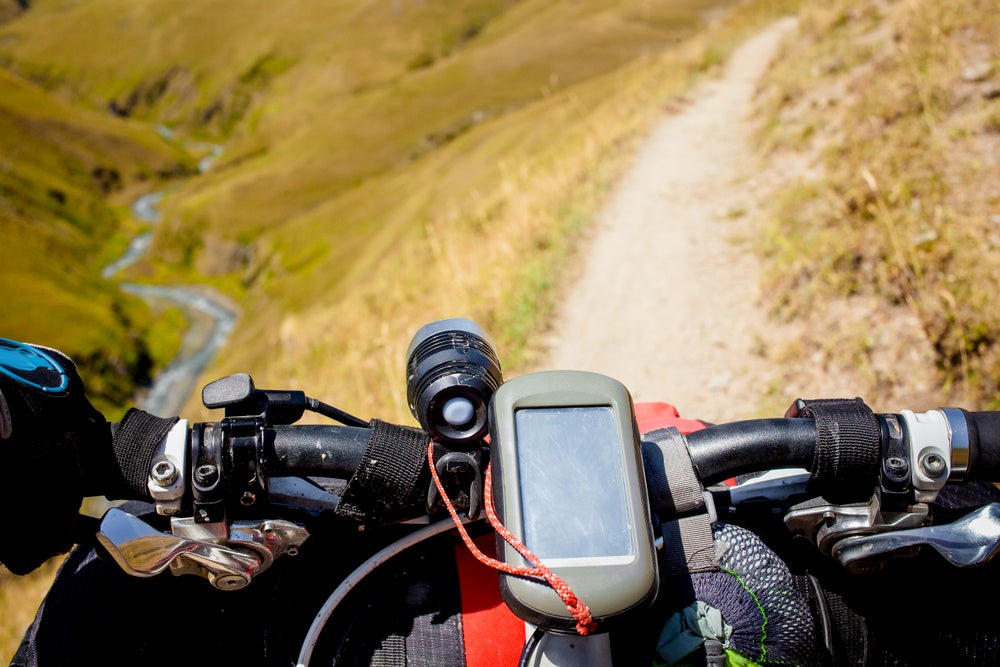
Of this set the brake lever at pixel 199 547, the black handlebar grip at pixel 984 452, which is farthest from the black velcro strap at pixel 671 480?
the brake lever at pixel 199 547

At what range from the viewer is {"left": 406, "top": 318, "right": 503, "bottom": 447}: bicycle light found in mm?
1487

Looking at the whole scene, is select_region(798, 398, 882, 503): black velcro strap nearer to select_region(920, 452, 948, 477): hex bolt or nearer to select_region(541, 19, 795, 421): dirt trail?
select_region(920, 452, 948, 477): hex bolt

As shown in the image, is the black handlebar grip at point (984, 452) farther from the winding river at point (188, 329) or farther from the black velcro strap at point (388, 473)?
the winding river at point (188, 329)

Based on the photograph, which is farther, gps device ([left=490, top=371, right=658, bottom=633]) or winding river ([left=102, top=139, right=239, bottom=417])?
winding river ([left=102, top=139, right=239, bottom=417])

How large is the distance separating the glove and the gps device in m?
0.77

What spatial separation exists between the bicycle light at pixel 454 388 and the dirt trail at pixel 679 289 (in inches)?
184

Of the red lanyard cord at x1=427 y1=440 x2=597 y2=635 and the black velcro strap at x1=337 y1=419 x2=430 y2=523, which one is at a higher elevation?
the black velcro strap at x1=337 y1=419 x2=430 y2=523

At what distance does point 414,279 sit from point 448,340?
12.3m

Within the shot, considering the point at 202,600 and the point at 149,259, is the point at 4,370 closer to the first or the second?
the point at 202,600

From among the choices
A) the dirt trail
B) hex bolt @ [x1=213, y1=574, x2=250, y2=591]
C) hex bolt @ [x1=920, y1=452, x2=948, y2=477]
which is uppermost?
→ the dirt trail

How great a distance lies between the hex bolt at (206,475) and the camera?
1.47m

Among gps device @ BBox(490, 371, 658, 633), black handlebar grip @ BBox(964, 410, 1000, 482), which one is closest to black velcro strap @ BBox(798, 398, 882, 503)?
black handlebar grip @ BBox(964, 410, 1000, 482)

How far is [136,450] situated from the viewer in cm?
154

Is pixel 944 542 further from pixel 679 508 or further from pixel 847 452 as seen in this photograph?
pixel 679 508
